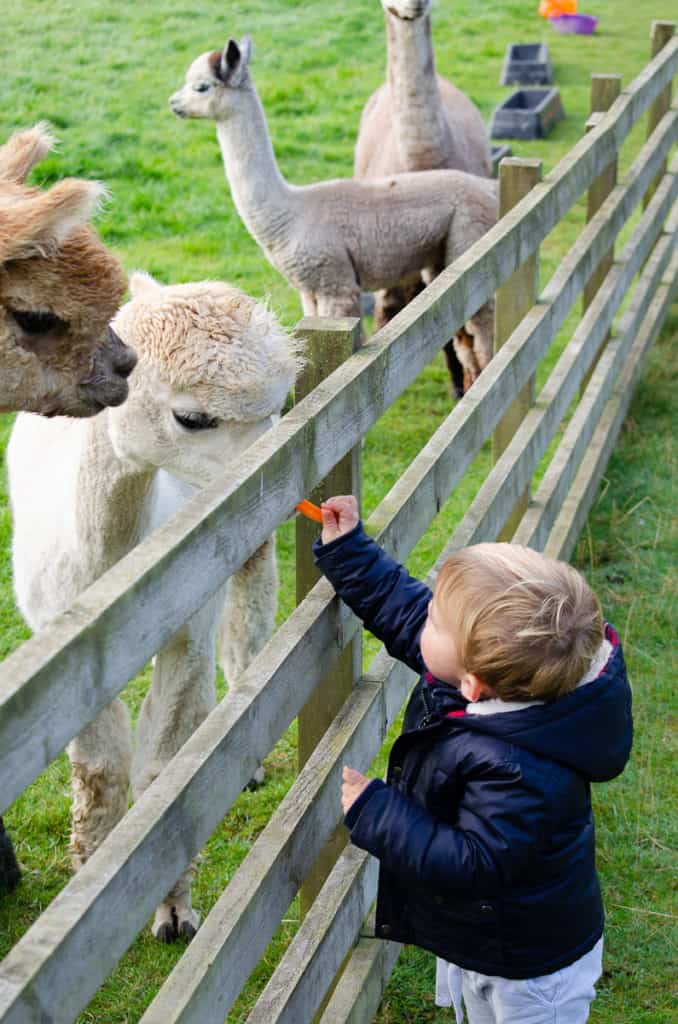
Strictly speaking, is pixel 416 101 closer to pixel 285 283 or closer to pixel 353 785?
pixel 285 283

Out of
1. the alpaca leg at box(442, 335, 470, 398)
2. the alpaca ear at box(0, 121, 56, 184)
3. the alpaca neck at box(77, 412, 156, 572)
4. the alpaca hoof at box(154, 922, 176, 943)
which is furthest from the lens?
the alpaca leg at box(442, 335, 470, 398)

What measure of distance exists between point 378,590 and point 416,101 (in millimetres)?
5218

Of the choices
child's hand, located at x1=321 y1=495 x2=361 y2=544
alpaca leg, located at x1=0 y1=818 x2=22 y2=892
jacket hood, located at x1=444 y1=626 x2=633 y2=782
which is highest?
child's hand, located at x1=321 y1=495 x2=361 y2=544

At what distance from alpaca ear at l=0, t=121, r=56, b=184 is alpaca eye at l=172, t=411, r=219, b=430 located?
0.58 m

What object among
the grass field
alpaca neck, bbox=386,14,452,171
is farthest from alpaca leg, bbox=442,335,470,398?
alpaca neck, bbox=386,14,452,171

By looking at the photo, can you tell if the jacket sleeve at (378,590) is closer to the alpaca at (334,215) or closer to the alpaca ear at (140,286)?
the alpaca ear at (140,286)

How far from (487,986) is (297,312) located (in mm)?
5610

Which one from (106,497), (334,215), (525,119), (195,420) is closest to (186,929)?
(106,497)

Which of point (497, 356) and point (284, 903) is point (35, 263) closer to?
point (284, 903)

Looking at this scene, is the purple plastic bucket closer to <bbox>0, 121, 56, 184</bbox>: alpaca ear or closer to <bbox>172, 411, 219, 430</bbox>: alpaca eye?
<bbox>0, 121, 56, 184</bbox>: alpaca ear

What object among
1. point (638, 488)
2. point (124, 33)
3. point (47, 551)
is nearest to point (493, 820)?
point (47, 551)

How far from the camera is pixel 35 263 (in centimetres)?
238

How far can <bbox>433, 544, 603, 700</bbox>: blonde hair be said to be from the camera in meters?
1.95

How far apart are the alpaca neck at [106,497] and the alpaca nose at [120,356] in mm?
254
